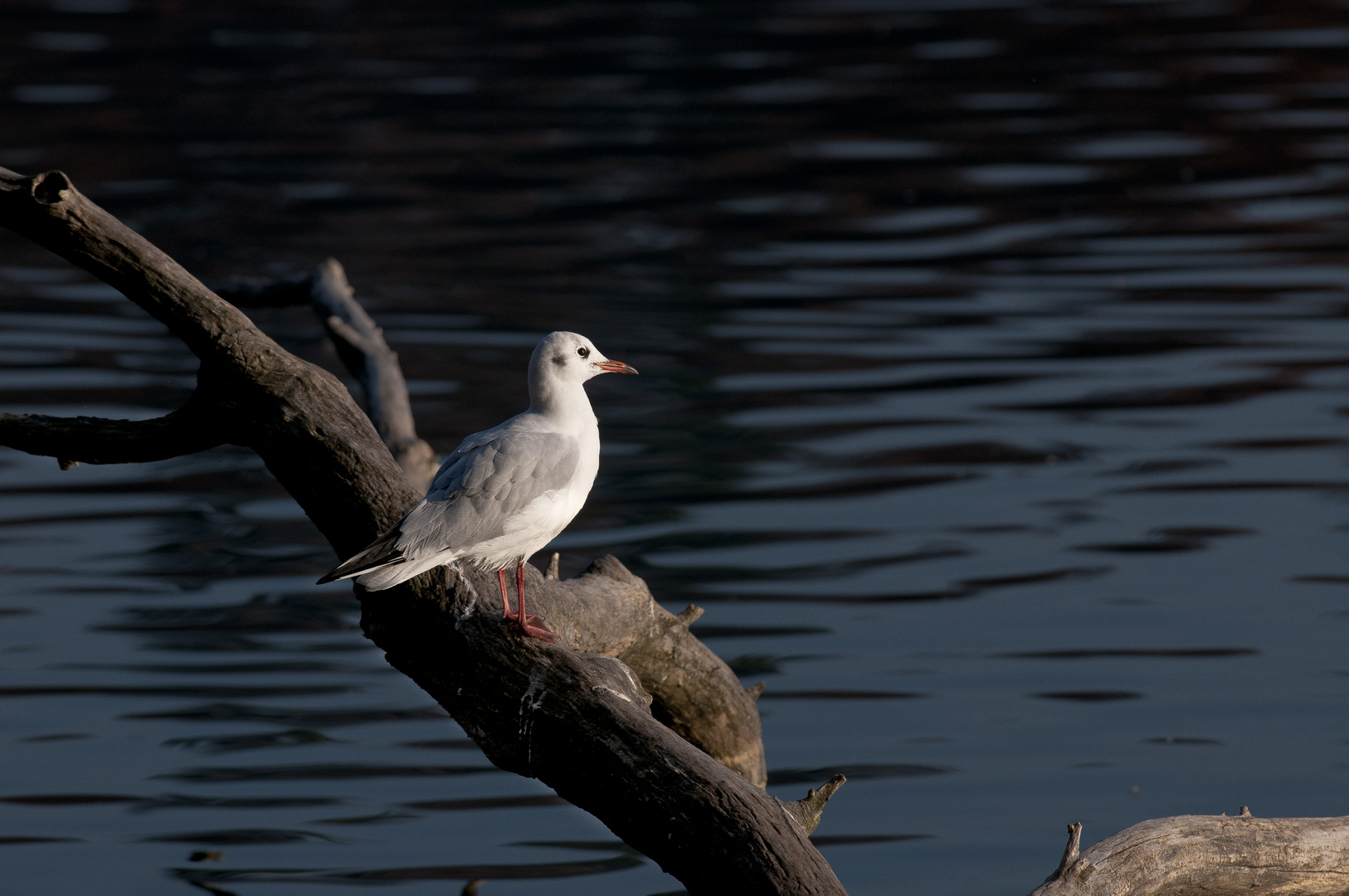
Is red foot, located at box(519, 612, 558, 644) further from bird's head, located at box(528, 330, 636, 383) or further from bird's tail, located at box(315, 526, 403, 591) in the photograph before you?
bird's head, located at box(528, 330, 636, 383)

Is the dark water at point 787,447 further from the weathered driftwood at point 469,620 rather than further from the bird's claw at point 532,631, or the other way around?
the bird's claw at point 532,631

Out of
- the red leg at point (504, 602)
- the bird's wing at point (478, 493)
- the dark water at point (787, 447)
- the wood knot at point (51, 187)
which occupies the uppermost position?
the wood knot at point (51, 187)

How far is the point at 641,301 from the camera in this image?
11.6 meters

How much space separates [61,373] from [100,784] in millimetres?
4931

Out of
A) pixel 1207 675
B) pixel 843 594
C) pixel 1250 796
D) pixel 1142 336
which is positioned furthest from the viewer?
pixel 1142 336

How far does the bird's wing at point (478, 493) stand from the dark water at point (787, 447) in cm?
167

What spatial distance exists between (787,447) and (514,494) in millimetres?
5214

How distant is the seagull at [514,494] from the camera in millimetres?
3225

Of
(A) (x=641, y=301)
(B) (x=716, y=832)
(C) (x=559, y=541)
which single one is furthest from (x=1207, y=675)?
(A) (x=641, y=301)

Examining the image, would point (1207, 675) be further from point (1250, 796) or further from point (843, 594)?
point (843, 594)

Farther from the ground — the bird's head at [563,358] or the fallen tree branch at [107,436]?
the bird's head at [563,358]

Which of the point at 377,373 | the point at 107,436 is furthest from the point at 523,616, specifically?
→ the point at 377,373

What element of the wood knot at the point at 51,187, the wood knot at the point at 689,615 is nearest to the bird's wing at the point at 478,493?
the wood knot at the point at 689,615

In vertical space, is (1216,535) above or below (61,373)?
below
